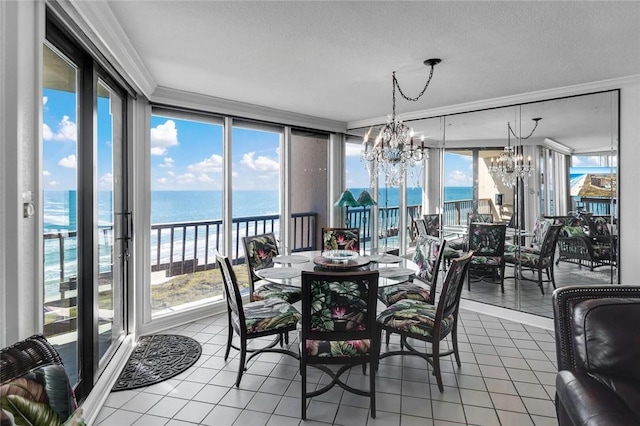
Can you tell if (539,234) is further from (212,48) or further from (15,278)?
(15,278)

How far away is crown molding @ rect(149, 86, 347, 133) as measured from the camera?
12.0 feet

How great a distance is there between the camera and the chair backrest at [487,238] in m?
4.21

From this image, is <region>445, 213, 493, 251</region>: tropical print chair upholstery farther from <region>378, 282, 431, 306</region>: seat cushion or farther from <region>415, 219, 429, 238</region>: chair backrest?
<region>378, 282, 431, 306</region>: seat cushion

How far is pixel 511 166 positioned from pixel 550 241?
0.93 metres

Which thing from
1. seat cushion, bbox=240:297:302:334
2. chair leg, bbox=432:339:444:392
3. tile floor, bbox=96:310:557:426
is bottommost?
tile floor, bbox=96:310:557:426

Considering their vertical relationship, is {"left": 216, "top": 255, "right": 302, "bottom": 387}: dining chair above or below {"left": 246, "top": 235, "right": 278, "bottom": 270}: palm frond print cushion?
below

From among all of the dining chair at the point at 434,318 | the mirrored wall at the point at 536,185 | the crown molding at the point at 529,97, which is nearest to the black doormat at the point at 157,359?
the dining chair at the point at 434,318

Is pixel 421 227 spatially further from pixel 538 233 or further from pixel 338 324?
pixel 338 324

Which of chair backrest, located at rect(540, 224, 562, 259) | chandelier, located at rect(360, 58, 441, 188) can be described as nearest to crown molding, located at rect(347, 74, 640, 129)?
chandelier, located at rect(360, 58, 441, 188)

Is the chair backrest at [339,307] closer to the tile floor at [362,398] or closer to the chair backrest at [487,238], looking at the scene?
the tile floor at [362,398]

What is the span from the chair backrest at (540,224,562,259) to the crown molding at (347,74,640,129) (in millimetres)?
1391

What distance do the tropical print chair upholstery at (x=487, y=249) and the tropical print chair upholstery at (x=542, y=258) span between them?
8.0 inches

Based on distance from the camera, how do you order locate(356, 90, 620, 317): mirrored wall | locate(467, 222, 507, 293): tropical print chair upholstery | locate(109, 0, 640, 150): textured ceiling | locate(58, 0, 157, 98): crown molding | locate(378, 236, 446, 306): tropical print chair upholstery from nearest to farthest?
locate(58, 0, 157, 98): crown molding < locate(109, 0, 640, 150): textured ceiling < locate(378, 236, 446, 306): tropical print chair upholstery < locate(356, 90, 620, 317): mirrored wall < locate(467, 222, 507, 293): tropical print chair upholstery

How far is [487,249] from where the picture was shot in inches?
170
